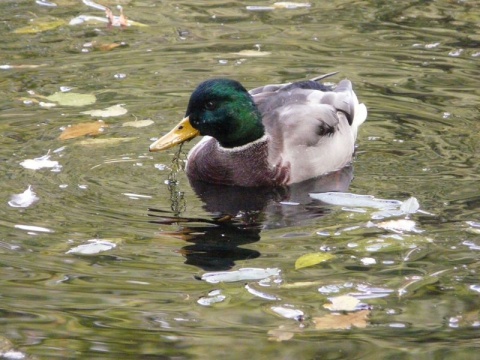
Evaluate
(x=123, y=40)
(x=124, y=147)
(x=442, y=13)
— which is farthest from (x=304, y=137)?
(x=442, y=13)

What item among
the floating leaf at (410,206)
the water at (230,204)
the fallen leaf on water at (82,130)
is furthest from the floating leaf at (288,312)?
the fallen leaf on water at (82,130)

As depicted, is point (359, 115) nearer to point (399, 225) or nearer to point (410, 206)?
point (410, 206)

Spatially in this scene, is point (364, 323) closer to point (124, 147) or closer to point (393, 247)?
point (393, 247)

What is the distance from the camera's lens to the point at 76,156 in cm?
824

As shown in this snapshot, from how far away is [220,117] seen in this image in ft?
26.6

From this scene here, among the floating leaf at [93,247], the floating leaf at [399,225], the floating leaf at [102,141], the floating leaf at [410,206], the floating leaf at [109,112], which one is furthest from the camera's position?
the floating leaf at [109,112]

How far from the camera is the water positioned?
5.30 m

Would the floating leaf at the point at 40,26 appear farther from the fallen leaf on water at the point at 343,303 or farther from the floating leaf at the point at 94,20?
the fallen leaf on water at the point at 343,303

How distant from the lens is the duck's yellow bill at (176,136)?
7805mm

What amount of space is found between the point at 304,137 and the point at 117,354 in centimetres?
369

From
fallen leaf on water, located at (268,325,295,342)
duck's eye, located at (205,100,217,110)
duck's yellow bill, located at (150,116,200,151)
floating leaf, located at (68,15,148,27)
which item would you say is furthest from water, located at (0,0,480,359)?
duck's eye, located at (205,100,217,110)

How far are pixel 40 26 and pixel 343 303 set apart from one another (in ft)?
22.6

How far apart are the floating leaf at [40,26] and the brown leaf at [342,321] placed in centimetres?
690

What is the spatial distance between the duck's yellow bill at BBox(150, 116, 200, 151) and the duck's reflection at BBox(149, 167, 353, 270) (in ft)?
1.27
